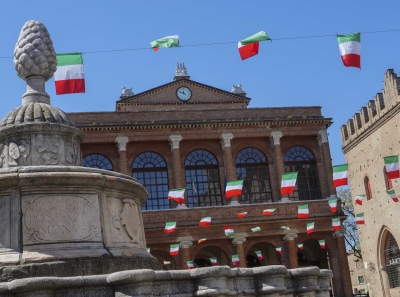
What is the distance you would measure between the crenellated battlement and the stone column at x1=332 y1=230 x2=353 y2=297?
7.42 metres

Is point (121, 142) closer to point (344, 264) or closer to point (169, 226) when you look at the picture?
point (169, 226)

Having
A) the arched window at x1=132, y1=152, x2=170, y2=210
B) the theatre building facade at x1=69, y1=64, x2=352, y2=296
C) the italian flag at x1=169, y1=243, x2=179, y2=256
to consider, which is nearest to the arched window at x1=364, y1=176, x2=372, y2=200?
the theatre building facade at x1=69, y1=64, x2=352, y2=296

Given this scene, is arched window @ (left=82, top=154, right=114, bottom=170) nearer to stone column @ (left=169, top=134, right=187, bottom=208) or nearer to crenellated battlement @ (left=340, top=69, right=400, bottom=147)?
stone column @ (left=169, top=134, right=187, bottom=208)

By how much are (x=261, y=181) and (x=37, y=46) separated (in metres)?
21.7

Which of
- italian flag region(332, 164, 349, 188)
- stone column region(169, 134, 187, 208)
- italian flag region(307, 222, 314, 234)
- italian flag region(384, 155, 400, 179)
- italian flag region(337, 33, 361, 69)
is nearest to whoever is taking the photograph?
italian flag region(337, 33, 361, 69)

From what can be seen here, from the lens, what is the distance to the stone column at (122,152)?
95.2ft

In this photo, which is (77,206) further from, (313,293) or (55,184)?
(313,293)

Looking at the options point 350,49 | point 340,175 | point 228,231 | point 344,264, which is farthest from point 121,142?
point 350,49

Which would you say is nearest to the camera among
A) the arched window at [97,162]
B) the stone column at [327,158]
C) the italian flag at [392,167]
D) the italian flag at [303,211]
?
the italian flag at [392,167]

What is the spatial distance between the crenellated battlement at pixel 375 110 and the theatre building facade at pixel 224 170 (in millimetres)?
3394

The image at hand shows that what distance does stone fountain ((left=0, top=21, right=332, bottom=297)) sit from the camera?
6465 mm

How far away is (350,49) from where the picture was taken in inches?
568

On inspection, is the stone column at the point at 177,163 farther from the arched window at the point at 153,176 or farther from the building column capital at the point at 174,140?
the arched window at the point at 153,176

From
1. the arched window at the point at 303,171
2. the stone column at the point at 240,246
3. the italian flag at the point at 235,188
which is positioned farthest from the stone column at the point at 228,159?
the italian flag at the point at 235,188
